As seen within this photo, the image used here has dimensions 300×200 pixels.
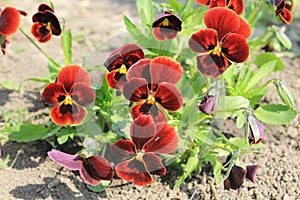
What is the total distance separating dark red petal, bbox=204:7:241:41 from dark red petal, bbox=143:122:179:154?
42 centimetres

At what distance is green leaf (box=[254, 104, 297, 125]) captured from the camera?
2256 mm

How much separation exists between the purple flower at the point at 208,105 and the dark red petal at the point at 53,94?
0.54 metres

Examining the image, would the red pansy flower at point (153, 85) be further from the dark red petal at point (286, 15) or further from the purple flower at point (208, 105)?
the dark red petal at point (286, 15)

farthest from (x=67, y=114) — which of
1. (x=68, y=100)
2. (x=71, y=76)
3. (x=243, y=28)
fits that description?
(x=243, y=28)

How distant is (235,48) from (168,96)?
1.08 ft

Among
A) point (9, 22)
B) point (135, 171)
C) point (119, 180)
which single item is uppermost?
point (9, 22)

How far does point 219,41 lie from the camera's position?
6.34ft

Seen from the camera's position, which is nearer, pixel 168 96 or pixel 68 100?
pixel 168 96

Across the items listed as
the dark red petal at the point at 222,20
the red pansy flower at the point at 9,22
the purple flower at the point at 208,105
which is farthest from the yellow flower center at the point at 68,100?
the dark red petal at the point at 222,20

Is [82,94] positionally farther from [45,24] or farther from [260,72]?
[260,72]

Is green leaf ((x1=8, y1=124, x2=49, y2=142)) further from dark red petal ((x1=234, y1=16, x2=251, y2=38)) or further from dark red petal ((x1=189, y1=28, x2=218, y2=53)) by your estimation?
dark red petal ((x1=234, y1=16, x2=251, y2=38))

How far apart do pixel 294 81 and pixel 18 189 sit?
1808mm

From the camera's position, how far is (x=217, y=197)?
2.24 meters

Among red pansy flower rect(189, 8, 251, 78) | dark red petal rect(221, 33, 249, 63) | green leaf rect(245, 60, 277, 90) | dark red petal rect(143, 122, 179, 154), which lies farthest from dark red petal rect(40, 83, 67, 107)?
green leaf rect(245, 60, 277, 90)
